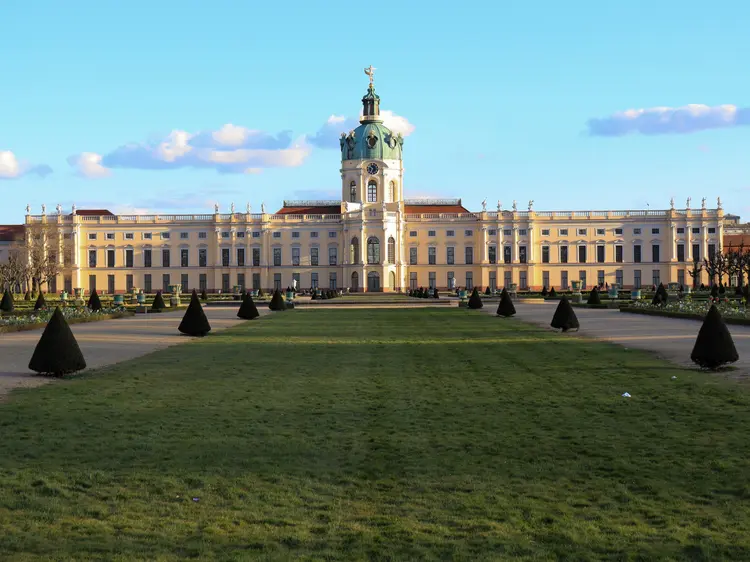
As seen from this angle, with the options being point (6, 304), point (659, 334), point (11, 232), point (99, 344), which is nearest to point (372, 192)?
point (11, 232)

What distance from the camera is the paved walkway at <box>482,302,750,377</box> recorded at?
57.3 ft

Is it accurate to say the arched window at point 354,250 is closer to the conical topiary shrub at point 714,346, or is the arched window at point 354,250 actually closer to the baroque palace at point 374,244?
the baroque palace at point 374,244

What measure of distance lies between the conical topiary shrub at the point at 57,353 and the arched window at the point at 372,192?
86.0 metres

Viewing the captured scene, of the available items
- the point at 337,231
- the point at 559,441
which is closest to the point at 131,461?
the point at 559,441

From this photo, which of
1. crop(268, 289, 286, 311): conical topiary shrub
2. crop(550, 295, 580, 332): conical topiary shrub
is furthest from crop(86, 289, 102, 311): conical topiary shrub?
crop(550, 295, 580, 332): conical topiary shrub

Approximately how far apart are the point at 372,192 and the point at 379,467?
306 ft

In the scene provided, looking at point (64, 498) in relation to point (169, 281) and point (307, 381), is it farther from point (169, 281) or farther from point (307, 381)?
point (169, 281)

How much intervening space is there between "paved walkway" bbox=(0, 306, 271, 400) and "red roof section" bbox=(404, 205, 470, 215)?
Result: 70.4 meters

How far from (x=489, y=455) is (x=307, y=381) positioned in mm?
5934

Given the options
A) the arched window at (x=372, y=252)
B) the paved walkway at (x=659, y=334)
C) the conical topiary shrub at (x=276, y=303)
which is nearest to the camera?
the paved walkway at (x=659, y=334)

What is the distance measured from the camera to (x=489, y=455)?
8.26 meters

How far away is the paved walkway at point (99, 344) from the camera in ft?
49.2

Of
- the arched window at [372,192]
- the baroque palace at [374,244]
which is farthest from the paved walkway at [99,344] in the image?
the arched window at [372,192]

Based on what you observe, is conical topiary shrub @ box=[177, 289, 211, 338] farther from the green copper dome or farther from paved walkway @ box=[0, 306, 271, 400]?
the green copper dome
